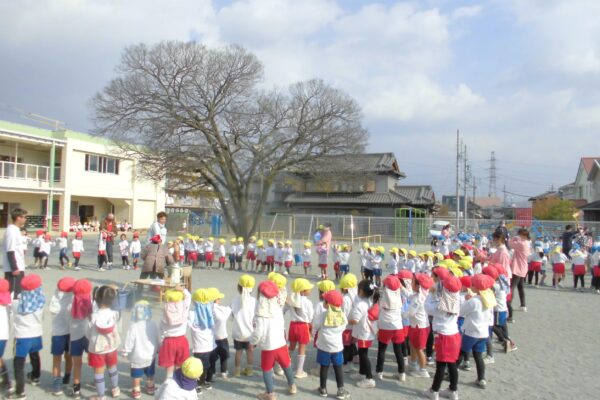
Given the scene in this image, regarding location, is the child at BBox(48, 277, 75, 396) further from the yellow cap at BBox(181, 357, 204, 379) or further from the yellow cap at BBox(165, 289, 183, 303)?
the yellow cap at BBox(181, 357, 204, 379)

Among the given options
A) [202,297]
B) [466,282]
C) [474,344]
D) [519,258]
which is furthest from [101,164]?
[474,344]

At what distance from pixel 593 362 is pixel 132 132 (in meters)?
18.3


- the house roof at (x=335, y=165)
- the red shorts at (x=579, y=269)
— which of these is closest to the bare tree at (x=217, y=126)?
the house roof at (x=335, y=165)

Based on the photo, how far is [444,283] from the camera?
505cm

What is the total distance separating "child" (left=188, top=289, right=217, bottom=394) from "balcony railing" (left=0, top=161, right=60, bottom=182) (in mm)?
28007

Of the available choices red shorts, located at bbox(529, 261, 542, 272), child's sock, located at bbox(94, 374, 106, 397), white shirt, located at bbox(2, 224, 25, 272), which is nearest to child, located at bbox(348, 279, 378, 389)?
child's sock, located at bbox(94, 374, 106, 397)

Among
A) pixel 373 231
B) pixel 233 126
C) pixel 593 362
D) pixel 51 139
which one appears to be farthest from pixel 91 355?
pixel 51 139

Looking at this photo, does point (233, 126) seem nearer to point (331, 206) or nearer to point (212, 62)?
point (212, 62)

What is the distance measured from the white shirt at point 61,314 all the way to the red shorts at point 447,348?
4056 millimetres

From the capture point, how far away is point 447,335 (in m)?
4.82

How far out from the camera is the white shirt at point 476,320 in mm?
5117

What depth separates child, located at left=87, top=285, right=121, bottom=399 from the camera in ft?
14.4

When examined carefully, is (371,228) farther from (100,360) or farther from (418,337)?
(100,360)

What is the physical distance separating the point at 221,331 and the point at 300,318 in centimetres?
97
